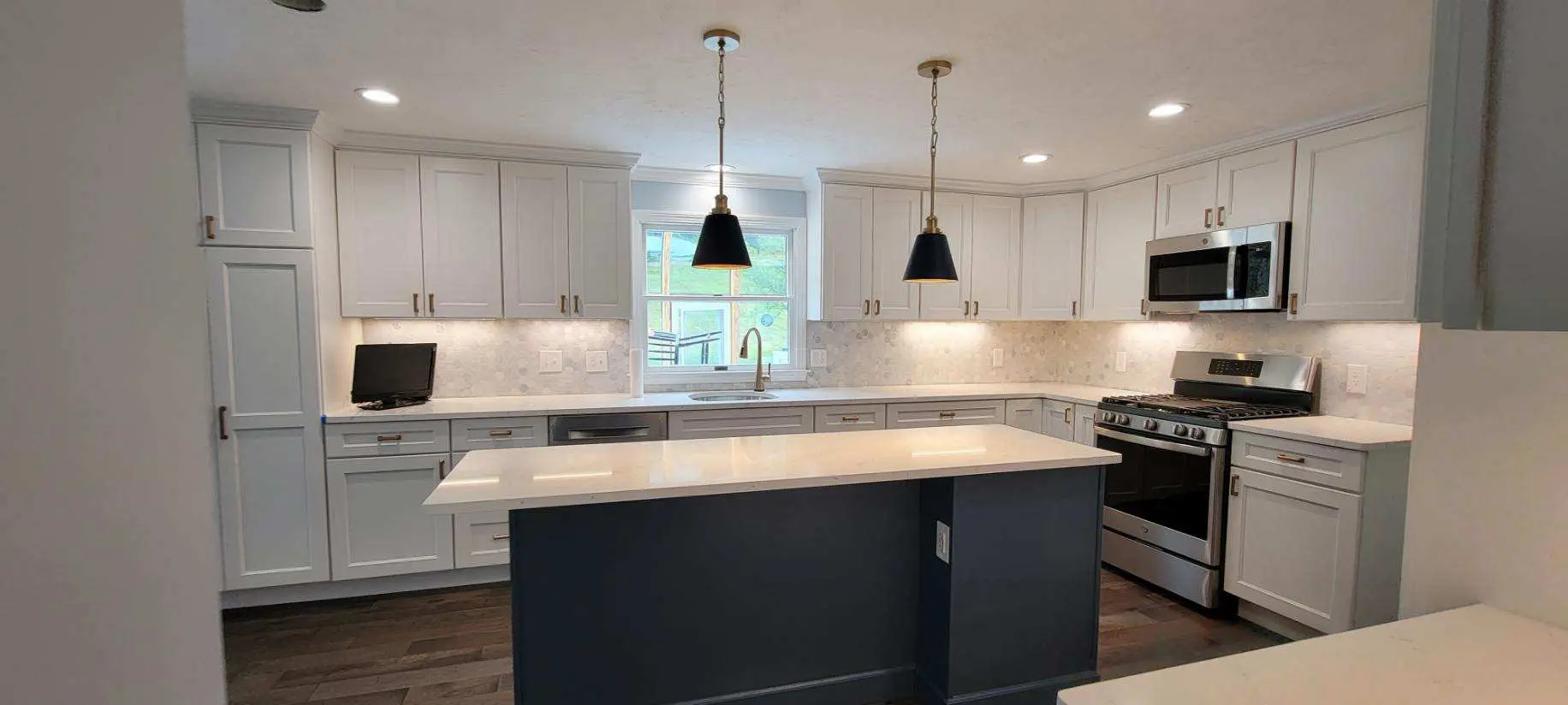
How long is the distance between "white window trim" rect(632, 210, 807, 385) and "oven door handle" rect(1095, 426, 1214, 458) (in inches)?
73.5

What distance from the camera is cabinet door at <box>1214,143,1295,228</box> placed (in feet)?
10.0

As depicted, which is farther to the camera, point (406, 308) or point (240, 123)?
point (406, 308)

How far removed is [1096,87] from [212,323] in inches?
153

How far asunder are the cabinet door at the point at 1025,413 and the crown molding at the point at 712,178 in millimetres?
1986

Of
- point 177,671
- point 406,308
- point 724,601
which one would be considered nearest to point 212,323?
point 406,308

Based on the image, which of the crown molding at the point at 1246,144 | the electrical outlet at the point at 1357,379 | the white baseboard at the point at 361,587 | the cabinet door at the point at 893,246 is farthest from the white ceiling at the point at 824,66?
the white baseboard at the point at 361,587

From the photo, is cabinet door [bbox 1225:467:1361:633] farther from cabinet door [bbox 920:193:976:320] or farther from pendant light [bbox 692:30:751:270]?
pendant light [bbox 692:30:751:270]

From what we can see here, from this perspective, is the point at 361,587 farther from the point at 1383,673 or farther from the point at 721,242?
the point at 1383,673

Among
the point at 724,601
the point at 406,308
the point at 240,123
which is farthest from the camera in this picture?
the point at 406,308

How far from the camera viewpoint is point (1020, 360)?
4.86m

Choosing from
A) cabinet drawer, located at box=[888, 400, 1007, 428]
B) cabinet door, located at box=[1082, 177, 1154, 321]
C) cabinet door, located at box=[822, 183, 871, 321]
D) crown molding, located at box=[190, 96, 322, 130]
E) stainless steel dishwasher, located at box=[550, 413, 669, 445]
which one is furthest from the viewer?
cabinet door, located at box=[822, 183, 871, 321]

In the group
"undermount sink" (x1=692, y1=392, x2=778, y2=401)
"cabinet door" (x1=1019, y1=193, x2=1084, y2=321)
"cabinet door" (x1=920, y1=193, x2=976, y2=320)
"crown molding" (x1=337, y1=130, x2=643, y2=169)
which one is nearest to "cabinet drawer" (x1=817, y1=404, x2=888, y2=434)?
"undermount sink" (x1=692, y1=392, x2=778, y2=401)

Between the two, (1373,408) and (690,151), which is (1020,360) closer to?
(1373,408)

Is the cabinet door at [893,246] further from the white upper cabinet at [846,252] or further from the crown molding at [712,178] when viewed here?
the crown molding at [712,178]
